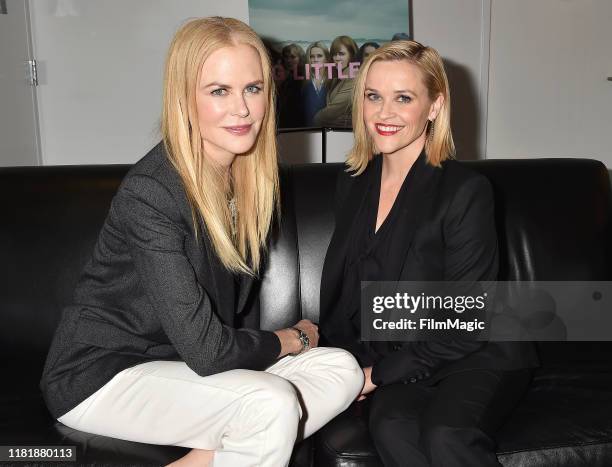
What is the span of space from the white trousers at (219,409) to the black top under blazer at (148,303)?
4cm

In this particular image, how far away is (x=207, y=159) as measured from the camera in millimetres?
1657

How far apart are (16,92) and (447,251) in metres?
2.37

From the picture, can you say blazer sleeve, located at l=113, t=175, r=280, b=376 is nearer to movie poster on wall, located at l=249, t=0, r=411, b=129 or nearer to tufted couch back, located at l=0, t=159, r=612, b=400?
tufted couch back, located at l=0, t=159, r=612, b=400

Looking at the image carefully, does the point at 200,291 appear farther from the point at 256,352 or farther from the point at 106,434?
the point at 106,434

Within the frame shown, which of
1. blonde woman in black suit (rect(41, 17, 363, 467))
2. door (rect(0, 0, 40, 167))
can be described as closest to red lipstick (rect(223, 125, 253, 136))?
blonde woman in black suit (rect(41, 17, 363, 467))

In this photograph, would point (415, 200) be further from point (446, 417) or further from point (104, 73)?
point (104, 73)

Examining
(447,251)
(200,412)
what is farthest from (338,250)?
(200,412)

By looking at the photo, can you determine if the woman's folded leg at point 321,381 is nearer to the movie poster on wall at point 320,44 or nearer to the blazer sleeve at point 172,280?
the blazer sleeve at point 172,280

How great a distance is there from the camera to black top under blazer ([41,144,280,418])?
1.48 m

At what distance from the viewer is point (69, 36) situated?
3.51 m

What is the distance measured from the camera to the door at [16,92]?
3.09 m

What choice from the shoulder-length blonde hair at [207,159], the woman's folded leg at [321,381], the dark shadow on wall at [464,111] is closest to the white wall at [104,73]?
the dark shadow on wall at [464,111]

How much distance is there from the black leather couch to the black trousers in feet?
0.18

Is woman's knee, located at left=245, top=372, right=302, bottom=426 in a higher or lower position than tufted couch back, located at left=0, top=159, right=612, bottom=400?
lower
